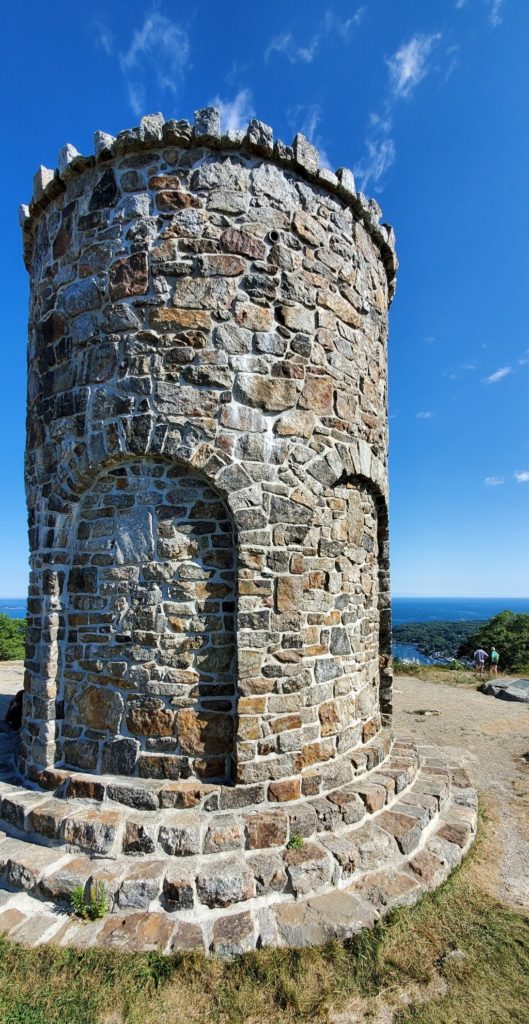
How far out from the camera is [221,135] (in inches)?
195

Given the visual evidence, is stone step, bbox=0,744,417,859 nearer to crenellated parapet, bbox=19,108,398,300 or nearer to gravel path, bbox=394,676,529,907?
gravel path, bbox=394,676,529,907

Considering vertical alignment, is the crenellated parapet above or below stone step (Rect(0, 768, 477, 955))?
above

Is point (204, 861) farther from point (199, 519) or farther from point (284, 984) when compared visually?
point (199, 519)

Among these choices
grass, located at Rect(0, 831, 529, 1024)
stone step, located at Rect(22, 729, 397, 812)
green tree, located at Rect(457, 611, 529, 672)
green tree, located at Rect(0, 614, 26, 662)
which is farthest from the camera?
green tree, located at Rect(457, 611, 529, 672)

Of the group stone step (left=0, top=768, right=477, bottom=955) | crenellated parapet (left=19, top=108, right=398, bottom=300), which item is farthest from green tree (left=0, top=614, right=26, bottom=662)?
crenellated parapet (left=19, top=108, right=398, bottom=300)

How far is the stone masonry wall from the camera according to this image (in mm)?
4676

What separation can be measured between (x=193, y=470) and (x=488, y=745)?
25.1ft

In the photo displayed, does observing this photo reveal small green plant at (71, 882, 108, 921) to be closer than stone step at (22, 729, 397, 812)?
Yes

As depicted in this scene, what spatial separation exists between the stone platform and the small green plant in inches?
1.7

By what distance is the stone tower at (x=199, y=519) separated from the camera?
14.8ft

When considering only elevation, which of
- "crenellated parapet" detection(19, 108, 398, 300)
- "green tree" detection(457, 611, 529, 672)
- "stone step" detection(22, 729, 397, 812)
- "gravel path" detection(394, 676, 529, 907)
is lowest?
"green tree" detection(457, 611, 529, 672)

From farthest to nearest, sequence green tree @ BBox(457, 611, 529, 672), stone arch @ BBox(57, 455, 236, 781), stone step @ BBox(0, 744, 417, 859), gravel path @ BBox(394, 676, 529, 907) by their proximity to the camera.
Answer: green tree @ BBox(457, 611, 529, 672)
gravel path @ BBox(394, 676, 529, 907)
stone arch @ BBox(57, 455, 236, 781)
stone step @ BBox(0, 744, 417, 859)

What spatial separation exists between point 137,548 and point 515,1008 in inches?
168

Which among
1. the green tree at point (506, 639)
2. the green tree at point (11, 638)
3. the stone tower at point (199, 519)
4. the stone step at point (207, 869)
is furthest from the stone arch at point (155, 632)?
the green tree at point (506, 639)
